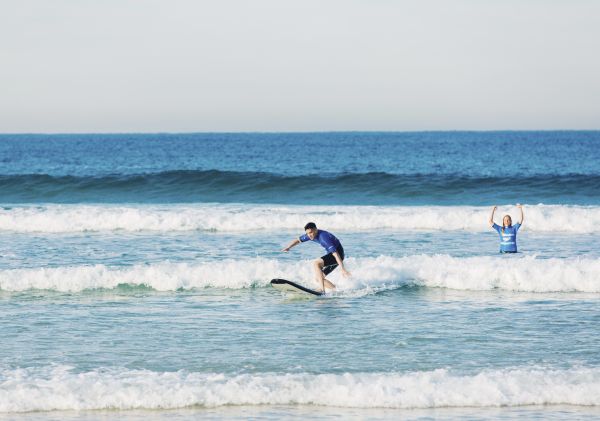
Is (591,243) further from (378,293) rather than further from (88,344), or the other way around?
(88,344)

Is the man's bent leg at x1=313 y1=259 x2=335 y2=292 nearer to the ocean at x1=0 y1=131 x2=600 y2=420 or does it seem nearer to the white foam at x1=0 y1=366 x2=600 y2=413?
the ocean at x1=0 y1=131 x2=600 y2=420

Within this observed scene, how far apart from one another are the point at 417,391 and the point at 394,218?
1666 cm

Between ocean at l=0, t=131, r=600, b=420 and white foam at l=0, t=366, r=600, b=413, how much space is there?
0.02 m

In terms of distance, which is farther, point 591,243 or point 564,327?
point 591,243

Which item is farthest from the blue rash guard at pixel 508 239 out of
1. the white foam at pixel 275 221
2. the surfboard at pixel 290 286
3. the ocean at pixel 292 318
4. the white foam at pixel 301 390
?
the white foam at pixel 301 390

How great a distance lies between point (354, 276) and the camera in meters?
17.6

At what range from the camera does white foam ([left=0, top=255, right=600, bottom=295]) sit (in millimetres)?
Answer: 17109

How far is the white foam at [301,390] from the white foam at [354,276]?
6249 millimetres

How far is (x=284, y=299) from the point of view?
16125mm

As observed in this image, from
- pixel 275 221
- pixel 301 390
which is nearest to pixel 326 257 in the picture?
pixel 301 390

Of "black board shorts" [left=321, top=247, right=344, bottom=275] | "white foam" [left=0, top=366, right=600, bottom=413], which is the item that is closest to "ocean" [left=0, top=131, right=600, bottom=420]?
"white foam" [left=0, top=366, right=600, bottom=413]

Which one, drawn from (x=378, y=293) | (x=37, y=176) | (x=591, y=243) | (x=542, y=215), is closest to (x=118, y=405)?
(x=378, y=293)

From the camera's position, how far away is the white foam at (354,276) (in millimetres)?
17109

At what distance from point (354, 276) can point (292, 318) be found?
3517 millimetres
